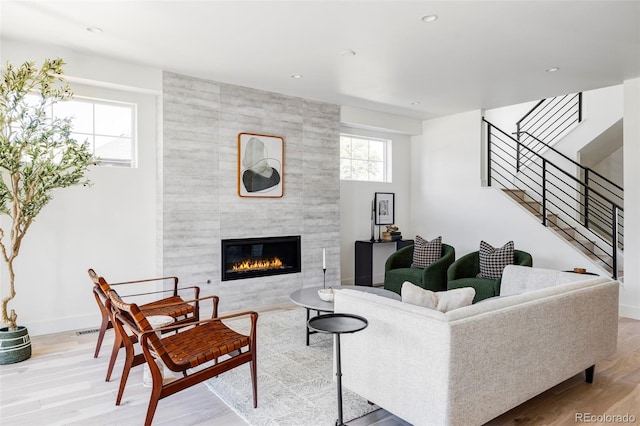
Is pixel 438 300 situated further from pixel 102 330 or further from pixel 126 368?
pixel 102 330

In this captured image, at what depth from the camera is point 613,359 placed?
11.4 ft

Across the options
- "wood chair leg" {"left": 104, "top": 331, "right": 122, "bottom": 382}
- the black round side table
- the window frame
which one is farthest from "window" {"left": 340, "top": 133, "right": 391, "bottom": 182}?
the black round side table

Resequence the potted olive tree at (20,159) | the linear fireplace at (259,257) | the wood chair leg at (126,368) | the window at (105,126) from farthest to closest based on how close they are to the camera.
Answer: the linear fireplace at (259,257) → the window at (105,126) → the potted olive tree at (20,159) → the wood chair leg at (126,368)

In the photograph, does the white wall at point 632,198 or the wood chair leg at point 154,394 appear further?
the white wall at point 632,198

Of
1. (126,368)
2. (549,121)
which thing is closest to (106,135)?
(126,368)

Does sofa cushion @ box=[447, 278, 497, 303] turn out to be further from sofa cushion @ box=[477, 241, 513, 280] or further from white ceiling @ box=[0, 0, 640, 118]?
white ceiling @ box=[0, 0, 640, 118]

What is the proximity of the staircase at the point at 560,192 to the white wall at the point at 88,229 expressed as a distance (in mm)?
4936

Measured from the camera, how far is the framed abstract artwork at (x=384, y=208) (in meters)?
6.77

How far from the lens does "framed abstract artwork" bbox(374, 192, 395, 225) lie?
6773mm

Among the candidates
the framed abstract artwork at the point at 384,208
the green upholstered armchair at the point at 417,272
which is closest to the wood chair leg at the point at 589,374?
the green upholstered armchair at the point at 417,272

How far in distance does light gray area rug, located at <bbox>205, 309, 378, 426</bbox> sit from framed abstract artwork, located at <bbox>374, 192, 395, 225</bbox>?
311cm

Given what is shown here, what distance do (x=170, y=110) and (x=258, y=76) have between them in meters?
1.06

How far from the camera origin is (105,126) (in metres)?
4.51

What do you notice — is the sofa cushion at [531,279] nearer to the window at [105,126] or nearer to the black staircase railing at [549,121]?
the black staircase railing at [549,121]
